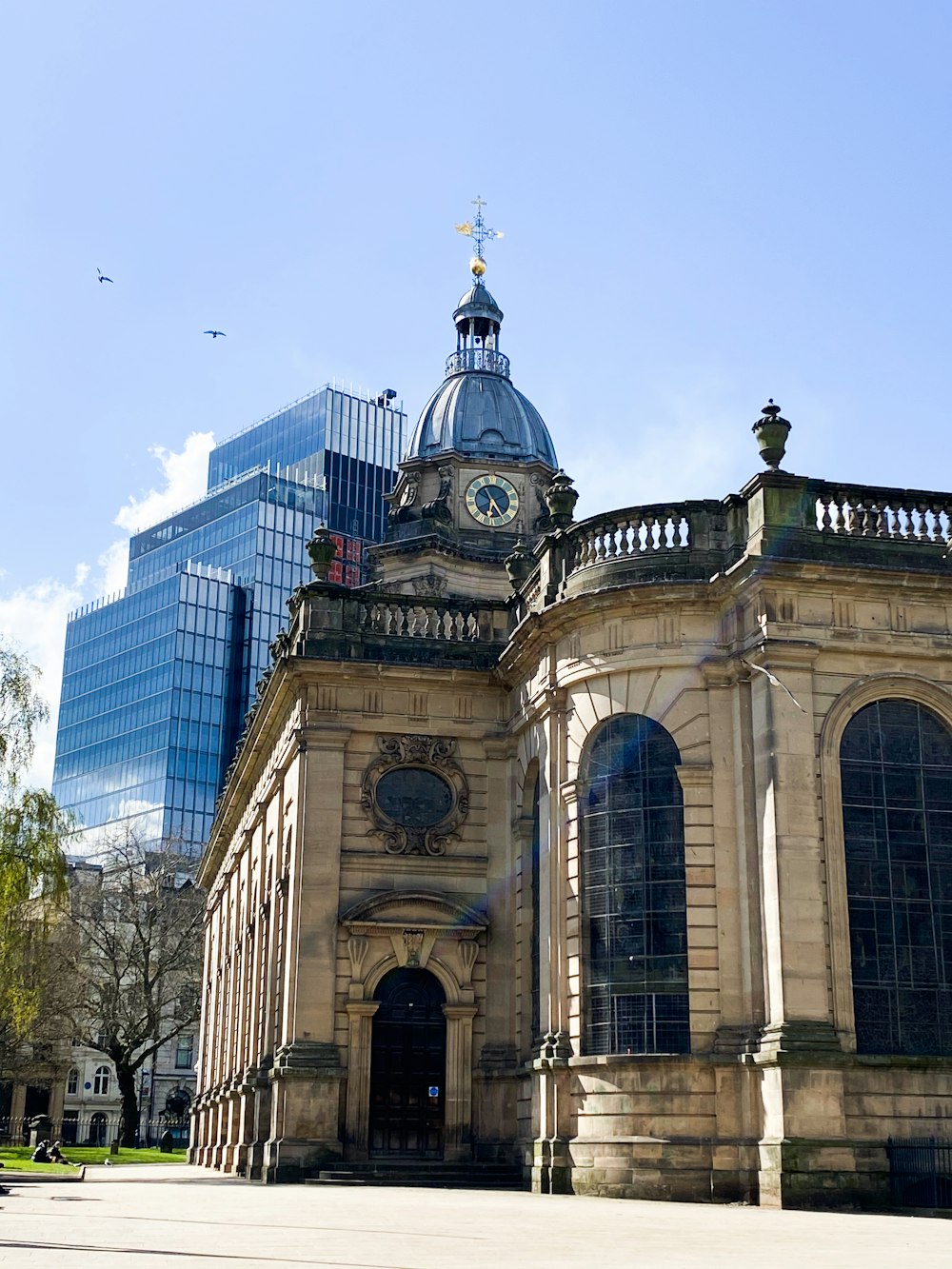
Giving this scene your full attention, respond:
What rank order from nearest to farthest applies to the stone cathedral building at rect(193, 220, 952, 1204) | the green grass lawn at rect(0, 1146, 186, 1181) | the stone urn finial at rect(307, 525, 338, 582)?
the stone cathedral building at rect(193, 220, 952, 1204) < the stone urn finial at rect(307, 525, 338, 582) < the green grass lawn at rect(0, 1146, 186, 1181)

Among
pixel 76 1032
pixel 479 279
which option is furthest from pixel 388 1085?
pixel 76 1032

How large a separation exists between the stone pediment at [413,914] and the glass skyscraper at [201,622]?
7864 cm

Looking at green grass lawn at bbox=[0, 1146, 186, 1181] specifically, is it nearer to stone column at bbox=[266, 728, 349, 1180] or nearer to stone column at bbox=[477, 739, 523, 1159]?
stone column at bbox=[266, 728, 349, 1180]

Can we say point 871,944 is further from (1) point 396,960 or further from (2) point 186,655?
(2) point 186,655

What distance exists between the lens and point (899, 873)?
2592cm

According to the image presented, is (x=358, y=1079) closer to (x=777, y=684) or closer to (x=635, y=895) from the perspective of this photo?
(x=635, y=895)

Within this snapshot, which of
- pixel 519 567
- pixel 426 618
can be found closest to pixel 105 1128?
pixel 426 618

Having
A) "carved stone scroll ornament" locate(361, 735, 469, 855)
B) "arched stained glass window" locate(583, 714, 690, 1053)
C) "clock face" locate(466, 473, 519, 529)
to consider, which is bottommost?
"arched stained glass window" locate(583, 714, 690, 1053)

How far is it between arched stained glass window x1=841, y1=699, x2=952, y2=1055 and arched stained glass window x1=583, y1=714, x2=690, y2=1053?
3008 mm

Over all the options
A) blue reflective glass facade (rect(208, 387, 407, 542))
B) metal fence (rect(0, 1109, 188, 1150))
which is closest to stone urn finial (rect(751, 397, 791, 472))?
metal fence (rect(0, 1109, 188, 1150))

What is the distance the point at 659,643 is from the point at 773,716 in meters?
2.89

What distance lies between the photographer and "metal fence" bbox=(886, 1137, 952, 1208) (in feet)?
76.5

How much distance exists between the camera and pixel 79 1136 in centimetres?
9856

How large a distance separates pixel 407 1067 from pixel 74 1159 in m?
24.8
